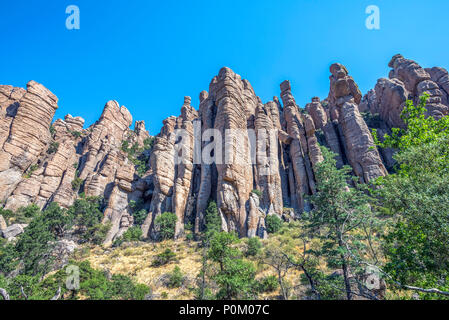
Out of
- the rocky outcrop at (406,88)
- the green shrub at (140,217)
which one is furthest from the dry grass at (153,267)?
the rocky outcrop at (406,88)

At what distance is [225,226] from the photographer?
89.8 ft

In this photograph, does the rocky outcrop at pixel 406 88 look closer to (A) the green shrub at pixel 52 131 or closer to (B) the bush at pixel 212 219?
(B) the bush at pixel 212 219

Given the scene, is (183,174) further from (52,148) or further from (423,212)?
(52,148)

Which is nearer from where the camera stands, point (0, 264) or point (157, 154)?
point (0, 264)

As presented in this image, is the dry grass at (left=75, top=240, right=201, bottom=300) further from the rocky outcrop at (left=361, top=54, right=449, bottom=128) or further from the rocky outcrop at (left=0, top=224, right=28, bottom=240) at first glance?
the rocky outcrop at (left=361, top=54, right=449, bottom=128)

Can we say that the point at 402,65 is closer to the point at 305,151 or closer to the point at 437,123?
the point at 305,151

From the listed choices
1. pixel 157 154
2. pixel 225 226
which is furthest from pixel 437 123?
pixel 157 154

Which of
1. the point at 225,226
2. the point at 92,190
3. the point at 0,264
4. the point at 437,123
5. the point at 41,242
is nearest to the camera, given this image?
the point at 437,123

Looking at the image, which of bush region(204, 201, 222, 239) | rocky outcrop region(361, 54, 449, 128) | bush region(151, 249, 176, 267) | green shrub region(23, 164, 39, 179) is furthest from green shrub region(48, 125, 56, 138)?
rocky outcrop region(361, 54, 449, 128)

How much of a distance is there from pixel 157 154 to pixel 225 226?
1971 cm

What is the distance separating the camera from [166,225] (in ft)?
94.7

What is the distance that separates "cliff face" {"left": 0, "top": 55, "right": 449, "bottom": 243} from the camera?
103 ft

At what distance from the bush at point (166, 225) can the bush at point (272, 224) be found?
14090mm

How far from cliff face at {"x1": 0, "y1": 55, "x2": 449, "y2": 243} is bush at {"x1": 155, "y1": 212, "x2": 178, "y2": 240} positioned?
1.22 metres
